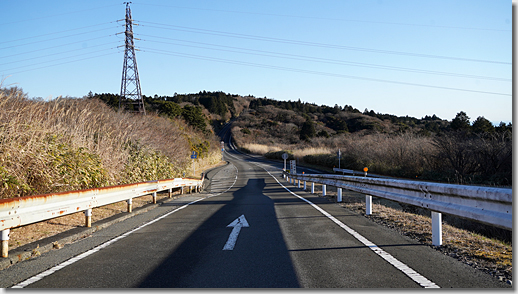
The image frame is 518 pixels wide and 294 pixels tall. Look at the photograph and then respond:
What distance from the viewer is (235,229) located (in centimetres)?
754

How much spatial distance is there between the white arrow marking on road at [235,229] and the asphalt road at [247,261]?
0.02m

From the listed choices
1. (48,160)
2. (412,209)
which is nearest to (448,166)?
(412,209)

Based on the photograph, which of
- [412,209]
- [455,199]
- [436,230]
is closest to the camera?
[455,199]

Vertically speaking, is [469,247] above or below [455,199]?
below

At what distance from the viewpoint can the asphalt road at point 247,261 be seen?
411cm

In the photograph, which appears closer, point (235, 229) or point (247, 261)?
point (247, 261)

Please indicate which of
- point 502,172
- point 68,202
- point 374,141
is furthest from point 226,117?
point 68,202

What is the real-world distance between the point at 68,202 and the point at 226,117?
17540cm

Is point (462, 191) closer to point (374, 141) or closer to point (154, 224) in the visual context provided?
point (154, 224)

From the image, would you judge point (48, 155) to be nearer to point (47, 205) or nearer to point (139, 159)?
point (47, 205)

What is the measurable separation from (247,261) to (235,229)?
8.36ft

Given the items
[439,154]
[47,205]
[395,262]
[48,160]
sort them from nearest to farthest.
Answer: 1. [395,262]
2. [47,205]
3. [48,160]
4. [439,154]

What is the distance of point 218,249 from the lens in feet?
19.0

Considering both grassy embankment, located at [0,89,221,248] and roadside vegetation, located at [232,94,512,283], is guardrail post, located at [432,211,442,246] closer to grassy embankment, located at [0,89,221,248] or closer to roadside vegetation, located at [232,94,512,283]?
roadside vegetation, located at [232,94,512,283]
